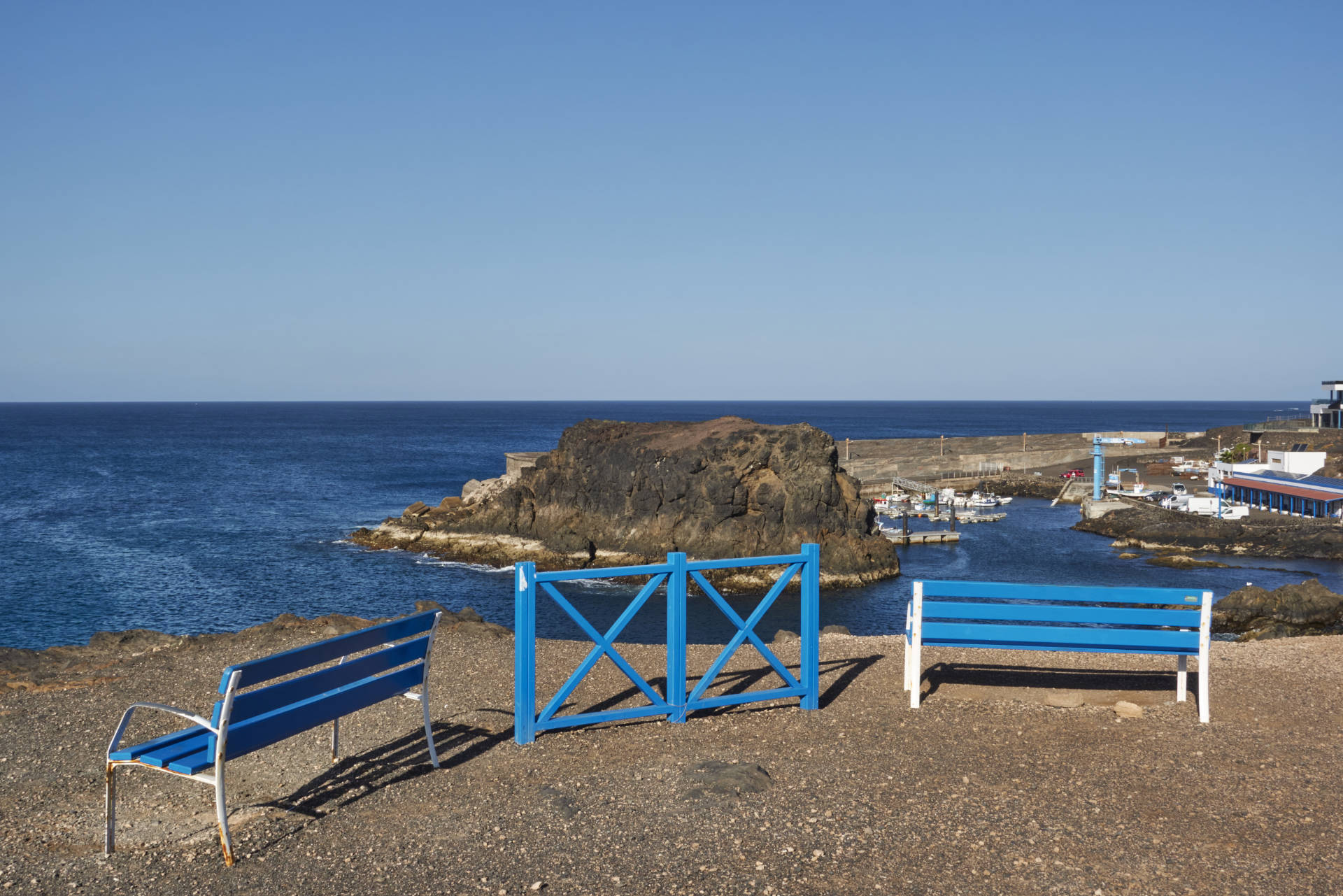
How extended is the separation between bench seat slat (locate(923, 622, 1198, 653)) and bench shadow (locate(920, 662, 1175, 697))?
3.23ft

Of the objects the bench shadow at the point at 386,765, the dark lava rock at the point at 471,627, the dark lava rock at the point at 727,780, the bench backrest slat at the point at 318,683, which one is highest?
the bench backrest slat at the point at 318,683

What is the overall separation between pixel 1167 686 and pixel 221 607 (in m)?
28.6

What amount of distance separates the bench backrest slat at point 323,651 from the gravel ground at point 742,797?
891 mm

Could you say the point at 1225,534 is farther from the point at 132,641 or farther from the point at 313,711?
the point at 313,711

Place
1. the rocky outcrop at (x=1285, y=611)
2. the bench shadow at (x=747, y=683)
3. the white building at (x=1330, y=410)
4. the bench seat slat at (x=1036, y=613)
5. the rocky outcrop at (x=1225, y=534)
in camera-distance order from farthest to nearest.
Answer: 1. the white building at (x=1330, y=410)
2. the rocky outcrop at (x=1225, y=534)
3. the rocky outcrop at (x=1285, y=611)
4. the bench shadow at (x=747, y=683)
5. the bench seat slat at (x=1036, y=613)

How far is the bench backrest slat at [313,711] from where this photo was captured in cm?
568

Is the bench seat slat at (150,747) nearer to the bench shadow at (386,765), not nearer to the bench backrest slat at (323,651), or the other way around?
the bench backrest slat at (323,651)

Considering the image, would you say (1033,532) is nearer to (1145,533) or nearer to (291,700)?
(1145,533)

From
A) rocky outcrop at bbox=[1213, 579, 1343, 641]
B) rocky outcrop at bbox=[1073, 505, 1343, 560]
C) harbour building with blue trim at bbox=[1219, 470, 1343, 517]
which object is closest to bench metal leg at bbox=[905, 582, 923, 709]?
rocky outcrop at bbox=[1213, 579, 1343, 641]

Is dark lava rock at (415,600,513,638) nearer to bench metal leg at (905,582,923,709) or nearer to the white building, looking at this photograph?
bench metal leg at (905,582,923,709)

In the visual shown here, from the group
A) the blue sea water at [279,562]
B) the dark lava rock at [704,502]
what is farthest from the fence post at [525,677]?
the dark lava rock at [704,502]

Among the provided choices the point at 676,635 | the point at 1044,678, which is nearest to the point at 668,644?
the point at 676,635

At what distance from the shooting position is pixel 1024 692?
9000mm

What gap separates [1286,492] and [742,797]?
176 ft
